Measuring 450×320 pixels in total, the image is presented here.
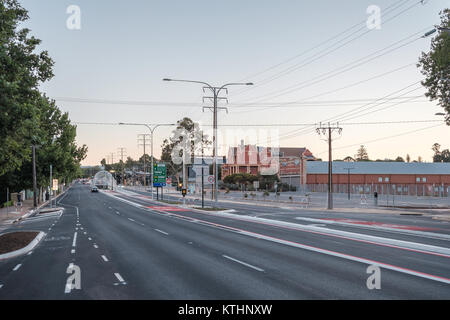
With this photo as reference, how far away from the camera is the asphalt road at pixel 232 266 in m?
10.6

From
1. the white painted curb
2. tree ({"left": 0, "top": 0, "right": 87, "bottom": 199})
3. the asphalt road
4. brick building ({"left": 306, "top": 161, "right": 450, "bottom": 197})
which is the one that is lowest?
the white painted curb

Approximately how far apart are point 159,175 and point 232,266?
155 ft

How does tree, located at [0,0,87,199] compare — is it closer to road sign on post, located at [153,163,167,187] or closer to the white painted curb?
the white painted curb

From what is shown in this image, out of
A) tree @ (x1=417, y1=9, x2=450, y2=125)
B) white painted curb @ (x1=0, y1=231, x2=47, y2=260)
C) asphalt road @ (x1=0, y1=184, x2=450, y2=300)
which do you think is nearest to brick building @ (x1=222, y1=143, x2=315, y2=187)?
tree @ (x1=417, y1=9, x2=450, y2=125)

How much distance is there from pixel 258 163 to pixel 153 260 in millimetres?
105079

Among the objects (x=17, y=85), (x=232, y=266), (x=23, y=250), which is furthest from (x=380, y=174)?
(x=17, y=85)

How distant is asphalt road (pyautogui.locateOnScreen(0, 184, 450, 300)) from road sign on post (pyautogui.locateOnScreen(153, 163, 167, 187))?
1406 inches

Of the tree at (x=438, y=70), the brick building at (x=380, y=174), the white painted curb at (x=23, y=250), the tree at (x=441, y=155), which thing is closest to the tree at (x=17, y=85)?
the white painted curb at (x=23, y=250)

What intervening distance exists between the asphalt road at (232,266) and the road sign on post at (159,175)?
117ft

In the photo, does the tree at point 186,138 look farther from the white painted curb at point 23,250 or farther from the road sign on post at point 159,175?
the white painted curb at point 23,250

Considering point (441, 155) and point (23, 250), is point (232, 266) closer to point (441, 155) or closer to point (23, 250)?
point (23, 250)

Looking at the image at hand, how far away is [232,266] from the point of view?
546 inches

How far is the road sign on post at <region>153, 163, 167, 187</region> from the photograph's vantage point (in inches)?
2344

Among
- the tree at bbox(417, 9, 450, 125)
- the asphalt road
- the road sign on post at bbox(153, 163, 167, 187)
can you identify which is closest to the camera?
the asphalt road
